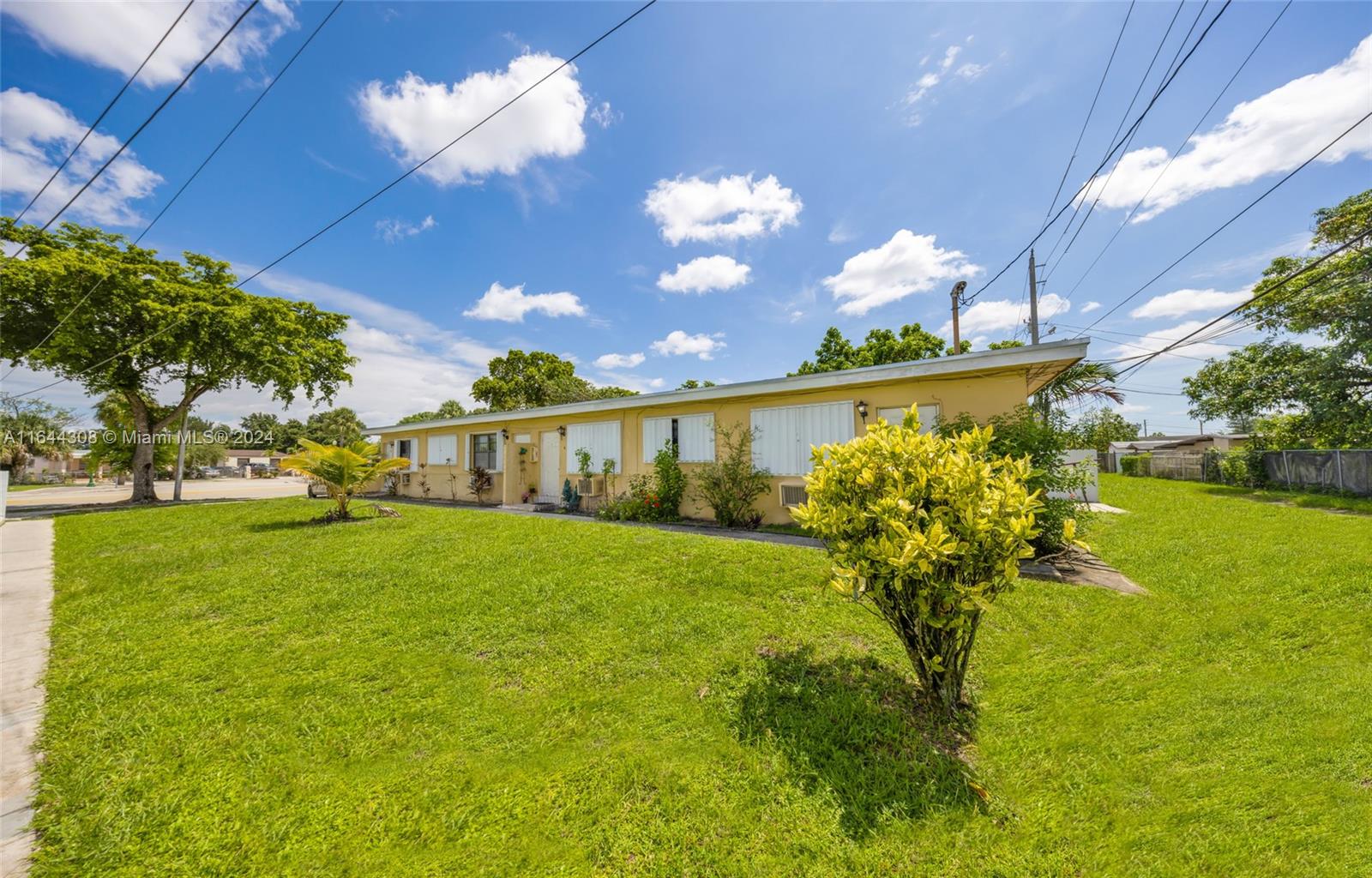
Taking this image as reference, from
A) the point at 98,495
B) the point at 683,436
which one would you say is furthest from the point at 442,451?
the point at 98,495

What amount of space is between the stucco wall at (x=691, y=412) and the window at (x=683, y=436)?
15 centimetres

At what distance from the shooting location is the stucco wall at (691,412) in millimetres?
7359

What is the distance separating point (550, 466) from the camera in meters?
13.5

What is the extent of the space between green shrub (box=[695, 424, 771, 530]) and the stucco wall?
28cm

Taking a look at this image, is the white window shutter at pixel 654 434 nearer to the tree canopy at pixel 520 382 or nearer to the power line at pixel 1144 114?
the power line at pixel 1144 114

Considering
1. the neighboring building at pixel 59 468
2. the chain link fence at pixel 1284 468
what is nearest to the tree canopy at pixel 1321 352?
the chain link fence at pixel 1284 468

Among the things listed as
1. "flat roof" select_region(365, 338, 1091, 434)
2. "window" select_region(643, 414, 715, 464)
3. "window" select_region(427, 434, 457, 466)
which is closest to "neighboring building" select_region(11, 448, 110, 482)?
"window" select_region(427, 434, 457, 466)

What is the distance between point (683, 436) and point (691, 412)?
550mm

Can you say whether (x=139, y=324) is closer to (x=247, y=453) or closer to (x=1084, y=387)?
(x=1084, y=387)

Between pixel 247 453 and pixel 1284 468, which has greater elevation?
pixel 247 453

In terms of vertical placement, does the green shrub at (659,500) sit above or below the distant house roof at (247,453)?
below

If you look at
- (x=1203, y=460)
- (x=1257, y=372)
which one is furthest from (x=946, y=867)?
(x=1203, y=460)

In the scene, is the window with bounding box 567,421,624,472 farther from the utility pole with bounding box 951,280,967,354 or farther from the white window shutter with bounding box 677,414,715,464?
the utility pole with bounding box 951,280,967,354

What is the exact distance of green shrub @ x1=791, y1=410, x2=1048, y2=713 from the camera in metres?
2.79
